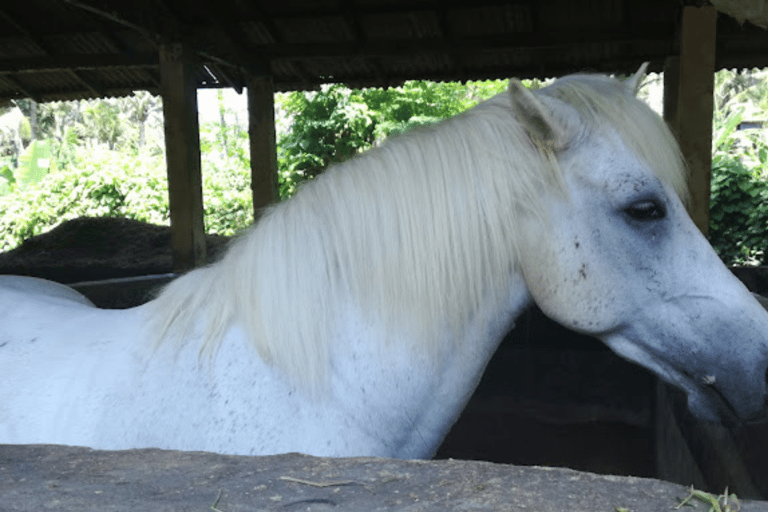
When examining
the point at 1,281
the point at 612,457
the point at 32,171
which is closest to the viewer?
the point at 1,281

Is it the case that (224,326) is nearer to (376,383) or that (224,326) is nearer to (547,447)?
(376,383)

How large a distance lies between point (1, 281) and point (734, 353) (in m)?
2.81

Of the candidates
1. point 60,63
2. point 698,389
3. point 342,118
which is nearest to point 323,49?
point 60,63

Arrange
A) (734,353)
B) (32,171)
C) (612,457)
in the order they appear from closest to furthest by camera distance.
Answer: (734,353), (612,457), (32,171)

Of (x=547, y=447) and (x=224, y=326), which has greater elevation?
(x=224, y=326)

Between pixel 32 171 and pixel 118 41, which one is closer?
pixel 118 41

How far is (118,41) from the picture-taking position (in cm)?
586

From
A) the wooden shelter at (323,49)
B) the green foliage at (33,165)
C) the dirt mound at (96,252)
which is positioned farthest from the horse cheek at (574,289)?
the green foliage at (33,165)

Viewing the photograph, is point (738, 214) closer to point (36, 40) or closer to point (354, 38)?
point (354, 38)

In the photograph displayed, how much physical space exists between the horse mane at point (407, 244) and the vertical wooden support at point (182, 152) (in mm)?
3117

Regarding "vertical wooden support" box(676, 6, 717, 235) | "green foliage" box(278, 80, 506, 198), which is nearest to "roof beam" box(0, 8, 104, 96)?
"vertical wooden support" box(676, 6, 717, 235)

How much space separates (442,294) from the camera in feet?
5.72

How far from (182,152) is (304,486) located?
4138 mm

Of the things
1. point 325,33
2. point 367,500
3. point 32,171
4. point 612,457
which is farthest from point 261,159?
point 32,171
